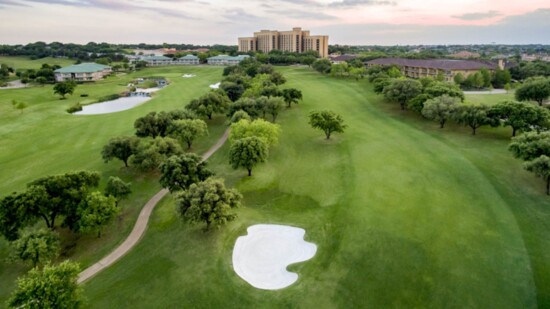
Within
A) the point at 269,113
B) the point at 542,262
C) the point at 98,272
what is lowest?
the point at 98,272

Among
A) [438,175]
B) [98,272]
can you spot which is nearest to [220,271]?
[98,272]

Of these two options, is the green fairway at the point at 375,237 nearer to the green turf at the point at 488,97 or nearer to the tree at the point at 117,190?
the tree at the point at 117,190

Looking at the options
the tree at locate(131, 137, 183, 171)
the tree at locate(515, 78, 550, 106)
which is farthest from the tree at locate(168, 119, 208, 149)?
the tree at locate(515, 78, 550, 106)

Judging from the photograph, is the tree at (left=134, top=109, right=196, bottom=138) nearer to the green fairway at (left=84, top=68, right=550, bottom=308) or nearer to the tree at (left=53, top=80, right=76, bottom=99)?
the green fairway at (left=84, top=68, right=550, bottom=308)

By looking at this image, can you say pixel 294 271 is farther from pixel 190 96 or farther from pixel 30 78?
pixel 30 78

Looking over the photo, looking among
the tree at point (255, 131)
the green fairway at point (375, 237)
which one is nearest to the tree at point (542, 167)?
the green fairway at point (375, 237)

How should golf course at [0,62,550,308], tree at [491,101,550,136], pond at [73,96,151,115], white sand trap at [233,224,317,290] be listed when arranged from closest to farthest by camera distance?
golf course at [0,62,550,308], white sand trap at [233,224,317,290], tree at [491,101,550,136], pond at [73,96,151,115]

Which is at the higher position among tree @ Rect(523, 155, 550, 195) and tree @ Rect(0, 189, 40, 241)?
tree @ Rect(523, 155, 550, 195)
